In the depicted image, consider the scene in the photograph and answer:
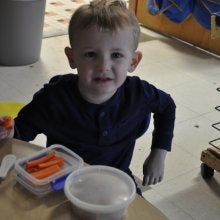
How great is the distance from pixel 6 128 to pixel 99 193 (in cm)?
29

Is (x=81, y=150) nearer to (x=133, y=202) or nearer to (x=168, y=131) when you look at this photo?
(x=168, y=131)

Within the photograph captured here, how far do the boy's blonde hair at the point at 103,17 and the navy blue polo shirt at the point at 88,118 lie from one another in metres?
0.15

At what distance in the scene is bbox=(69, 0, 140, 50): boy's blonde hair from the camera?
33.9 inches

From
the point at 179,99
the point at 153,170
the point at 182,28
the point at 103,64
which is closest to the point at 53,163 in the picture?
the point at 103,64

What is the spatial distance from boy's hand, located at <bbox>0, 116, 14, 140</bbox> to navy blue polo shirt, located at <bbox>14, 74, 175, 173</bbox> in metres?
0.08

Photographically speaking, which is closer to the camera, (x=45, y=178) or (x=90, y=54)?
(x=45, y=178)

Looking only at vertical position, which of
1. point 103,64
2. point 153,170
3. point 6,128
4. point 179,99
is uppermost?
point 103,64

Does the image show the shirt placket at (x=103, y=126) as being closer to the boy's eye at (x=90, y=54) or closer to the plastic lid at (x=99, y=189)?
the boy's eye at (x=90, y=54)

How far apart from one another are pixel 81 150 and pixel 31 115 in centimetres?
14

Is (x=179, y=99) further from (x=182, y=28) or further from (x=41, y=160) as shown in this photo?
(x=41, y=160)

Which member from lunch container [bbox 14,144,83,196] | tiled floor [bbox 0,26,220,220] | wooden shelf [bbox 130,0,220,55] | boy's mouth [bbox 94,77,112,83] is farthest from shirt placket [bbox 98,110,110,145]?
wooden shelf [bbox 130,0,220,55]

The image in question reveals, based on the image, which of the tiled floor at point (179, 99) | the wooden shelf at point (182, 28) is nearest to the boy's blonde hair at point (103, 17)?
the tiled floor at point (179, 99)

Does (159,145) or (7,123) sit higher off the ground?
(7,123)

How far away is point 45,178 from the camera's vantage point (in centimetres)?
70
